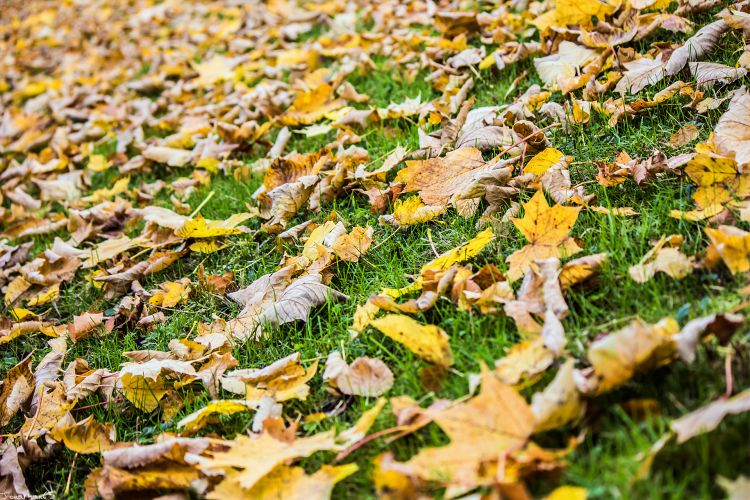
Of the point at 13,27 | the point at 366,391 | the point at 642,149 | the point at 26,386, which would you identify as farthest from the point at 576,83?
the point at 13,27

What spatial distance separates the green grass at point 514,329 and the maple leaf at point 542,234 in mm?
74

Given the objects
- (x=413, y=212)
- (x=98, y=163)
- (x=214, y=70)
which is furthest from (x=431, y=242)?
(x=214, y=70)

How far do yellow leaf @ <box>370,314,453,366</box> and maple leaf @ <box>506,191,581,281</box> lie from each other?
274 mm

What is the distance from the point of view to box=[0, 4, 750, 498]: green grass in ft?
3.54

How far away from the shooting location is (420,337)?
4.78 ft

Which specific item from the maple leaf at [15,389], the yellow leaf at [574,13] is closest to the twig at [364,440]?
the maple leaf at [15,389]

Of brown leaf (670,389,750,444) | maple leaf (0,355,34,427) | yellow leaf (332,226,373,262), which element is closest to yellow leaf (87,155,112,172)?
maple leaf (0,355,34,427)

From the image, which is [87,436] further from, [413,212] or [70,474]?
[413,212]

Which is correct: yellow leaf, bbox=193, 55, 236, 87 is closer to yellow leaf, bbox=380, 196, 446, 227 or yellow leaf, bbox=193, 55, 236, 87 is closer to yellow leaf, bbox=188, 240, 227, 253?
yellow leaf, bbox=188, 240, 227, 253

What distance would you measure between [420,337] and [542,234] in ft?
1.43

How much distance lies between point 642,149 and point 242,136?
1.84m

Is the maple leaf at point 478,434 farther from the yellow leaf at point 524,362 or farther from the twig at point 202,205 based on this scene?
the twig at point 202,205

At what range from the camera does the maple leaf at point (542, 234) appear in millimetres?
1564

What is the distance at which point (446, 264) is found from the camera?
68.0 inches
